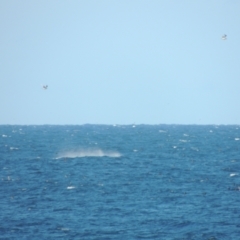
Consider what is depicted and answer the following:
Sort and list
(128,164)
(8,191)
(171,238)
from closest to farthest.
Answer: (171,238) → (8,191) → (128,164)

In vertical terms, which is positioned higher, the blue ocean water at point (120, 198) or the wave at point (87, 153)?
the wave at point (87, 153)

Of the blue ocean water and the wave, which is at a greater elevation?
the wave

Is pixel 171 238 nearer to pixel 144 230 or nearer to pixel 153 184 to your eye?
pixel 144 230

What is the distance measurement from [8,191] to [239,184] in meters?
23.1

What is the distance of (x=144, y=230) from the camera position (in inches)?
1775

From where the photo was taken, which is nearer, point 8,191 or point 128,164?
point 8,191

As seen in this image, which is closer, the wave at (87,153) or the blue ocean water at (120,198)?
the blue ocean water at (120,198)

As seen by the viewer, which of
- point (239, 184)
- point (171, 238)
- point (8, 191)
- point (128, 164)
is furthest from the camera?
point (128, 164)

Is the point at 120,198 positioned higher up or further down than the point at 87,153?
further down

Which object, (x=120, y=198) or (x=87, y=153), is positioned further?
(x=87, y=153)

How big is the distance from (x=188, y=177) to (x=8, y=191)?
21.3 m

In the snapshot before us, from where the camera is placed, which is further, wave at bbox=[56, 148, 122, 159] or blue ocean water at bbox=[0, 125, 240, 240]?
wave at bbox=[56, 148, 122, 159]

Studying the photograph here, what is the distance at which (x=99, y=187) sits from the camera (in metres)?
63.6

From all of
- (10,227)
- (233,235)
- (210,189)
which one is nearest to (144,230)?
(233,235)
